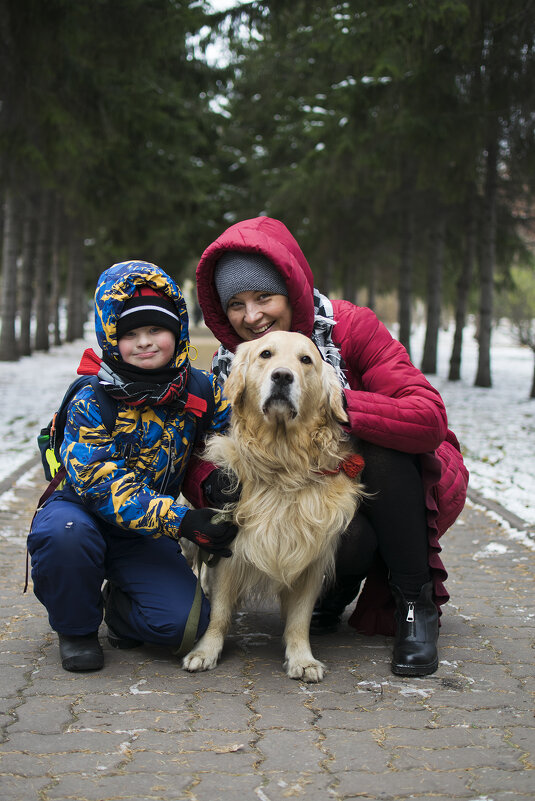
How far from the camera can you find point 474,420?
11.1 m

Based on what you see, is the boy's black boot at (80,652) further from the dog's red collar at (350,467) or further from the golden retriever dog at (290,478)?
the dog's red collar at (350,467)

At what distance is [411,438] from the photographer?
3215 mm

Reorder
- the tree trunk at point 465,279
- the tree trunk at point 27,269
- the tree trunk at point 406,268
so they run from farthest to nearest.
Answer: the tree trunk at point 27,269
the tree trunk at point 406,268
the tree trunk at point 465,279

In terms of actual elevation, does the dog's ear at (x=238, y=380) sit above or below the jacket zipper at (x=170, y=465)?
above

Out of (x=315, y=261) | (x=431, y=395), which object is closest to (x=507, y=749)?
(x=431, y=395)

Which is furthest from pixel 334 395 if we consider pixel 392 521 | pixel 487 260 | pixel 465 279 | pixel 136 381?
pixel 465 279

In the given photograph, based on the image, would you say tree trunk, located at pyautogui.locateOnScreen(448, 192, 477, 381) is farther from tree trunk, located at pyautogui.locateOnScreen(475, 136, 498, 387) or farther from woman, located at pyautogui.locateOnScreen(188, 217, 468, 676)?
woman, located at pyautogui.locateOnScreen(188, 217, 468, 676)

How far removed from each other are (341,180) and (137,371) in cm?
1202

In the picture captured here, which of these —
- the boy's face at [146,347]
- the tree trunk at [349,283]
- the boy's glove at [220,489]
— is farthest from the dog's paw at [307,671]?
the tree trunk at [349,283]

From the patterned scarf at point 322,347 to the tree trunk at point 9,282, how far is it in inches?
524

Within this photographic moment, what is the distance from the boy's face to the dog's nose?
0.60 meters

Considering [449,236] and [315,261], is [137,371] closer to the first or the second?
[449,236]

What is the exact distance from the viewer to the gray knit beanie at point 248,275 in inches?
140

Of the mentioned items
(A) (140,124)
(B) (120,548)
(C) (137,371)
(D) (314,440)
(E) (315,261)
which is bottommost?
(B) (120,548)
